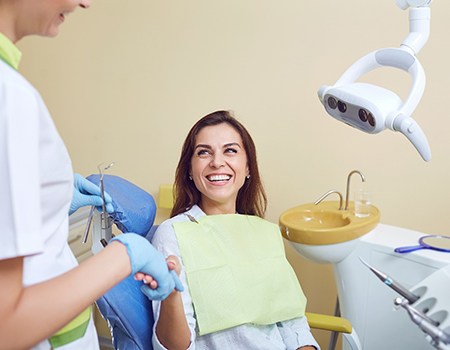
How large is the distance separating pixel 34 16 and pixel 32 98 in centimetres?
12

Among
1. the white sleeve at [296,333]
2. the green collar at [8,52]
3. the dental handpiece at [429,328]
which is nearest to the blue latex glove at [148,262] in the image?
the green collar at [8,52]

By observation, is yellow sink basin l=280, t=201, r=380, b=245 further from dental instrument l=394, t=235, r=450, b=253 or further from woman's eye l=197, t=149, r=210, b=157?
woman's eye l=197, t=149, r=210, b=157

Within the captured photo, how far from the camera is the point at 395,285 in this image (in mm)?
781

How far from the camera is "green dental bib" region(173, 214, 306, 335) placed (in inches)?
53.7

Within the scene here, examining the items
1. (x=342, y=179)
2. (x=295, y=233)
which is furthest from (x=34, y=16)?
(x=342, y=179)

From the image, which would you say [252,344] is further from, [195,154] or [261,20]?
[261,20]

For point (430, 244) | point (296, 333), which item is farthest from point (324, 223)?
point (296, 333)

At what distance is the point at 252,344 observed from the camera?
137 cm

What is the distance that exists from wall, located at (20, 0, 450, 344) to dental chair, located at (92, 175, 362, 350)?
2.16 ft

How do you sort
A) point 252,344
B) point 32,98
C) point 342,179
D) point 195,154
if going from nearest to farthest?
point 32,98
point 252,344
point 195,154
point 342,179

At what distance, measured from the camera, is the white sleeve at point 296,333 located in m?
1.46

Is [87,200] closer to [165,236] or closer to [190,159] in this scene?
[165,236]

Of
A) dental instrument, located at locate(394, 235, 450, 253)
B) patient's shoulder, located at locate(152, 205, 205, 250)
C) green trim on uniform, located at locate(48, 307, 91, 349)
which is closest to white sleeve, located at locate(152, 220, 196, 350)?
patient's shoulder, located at locate(152, 205, 205, 250)

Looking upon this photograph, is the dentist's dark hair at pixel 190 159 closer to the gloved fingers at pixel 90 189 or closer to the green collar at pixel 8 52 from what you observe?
the gloved fingers at pixel 90 189
